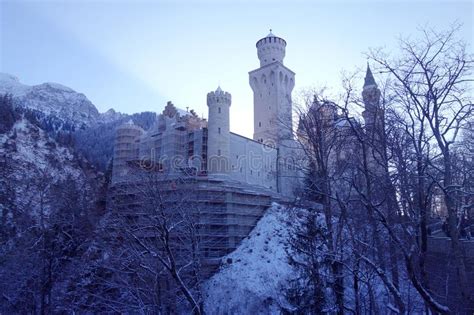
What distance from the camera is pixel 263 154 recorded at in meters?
39.8

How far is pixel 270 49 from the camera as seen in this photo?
155 feet

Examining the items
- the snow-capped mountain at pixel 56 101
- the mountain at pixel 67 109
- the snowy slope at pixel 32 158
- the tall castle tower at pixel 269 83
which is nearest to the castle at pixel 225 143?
the tall castle tower at pixel 269 83

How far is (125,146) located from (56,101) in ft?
434

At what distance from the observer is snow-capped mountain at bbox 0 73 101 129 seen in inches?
5423

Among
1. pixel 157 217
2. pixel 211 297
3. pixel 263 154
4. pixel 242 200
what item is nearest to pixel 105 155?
pixel 263 154

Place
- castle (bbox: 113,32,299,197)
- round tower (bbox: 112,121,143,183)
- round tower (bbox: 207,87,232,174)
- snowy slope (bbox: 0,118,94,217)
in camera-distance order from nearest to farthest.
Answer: round tower (bbox: 207,87,232,174), castle (bbox: 113,32,299,197), round tower (bbox: 112,121,143,183), snowy slope (bbox: 0,118,94,217)

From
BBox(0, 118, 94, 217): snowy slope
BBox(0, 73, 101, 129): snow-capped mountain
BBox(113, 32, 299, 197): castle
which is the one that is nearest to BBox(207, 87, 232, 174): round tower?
BBox(113, 32, 299, 197): castle

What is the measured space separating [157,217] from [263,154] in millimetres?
31285

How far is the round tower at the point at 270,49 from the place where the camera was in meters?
47.1

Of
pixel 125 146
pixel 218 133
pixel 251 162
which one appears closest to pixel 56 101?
pixel 125 146

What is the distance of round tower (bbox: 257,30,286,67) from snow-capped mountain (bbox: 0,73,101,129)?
3893 inches

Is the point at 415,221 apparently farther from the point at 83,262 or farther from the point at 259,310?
the point at 83,262

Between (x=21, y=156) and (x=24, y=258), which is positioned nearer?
(x=24, y=258)

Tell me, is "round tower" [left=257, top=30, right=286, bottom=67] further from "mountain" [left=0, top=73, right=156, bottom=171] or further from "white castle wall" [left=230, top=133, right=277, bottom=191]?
"mountain" [left=0, top=73, right=156, bottom=171]
